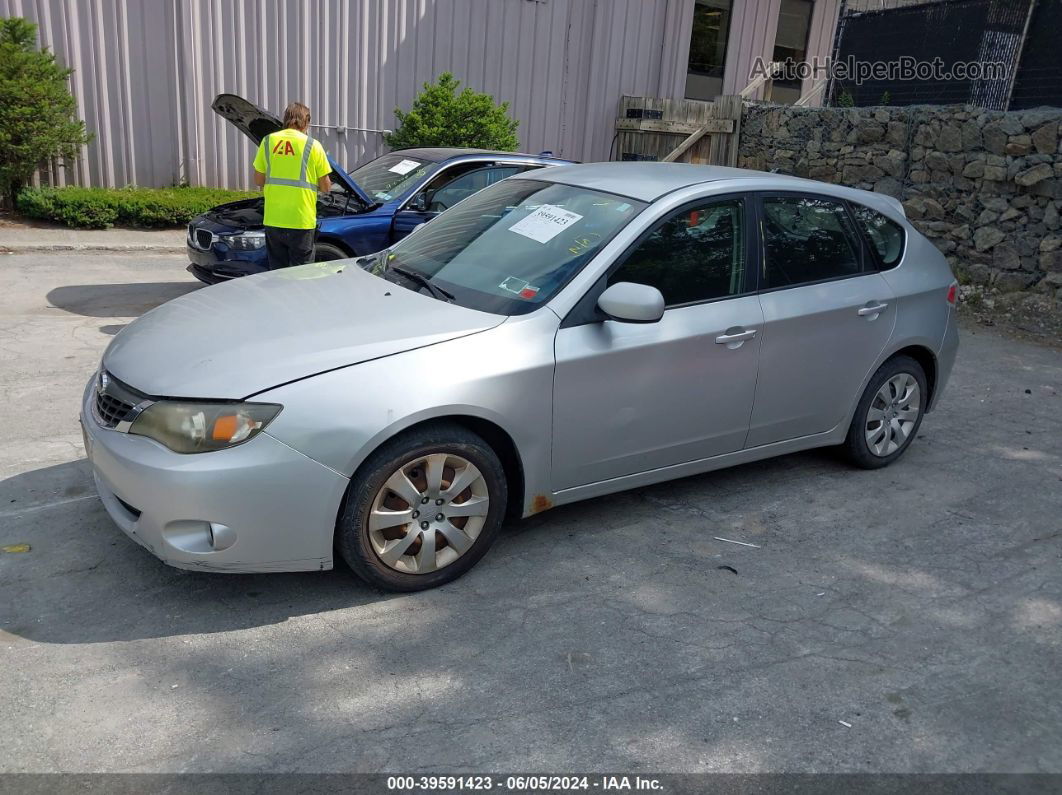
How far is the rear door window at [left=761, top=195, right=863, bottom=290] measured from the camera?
16.2 feet

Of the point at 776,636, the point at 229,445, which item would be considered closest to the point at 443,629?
the point at 229,445

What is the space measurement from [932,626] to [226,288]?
12.2ft

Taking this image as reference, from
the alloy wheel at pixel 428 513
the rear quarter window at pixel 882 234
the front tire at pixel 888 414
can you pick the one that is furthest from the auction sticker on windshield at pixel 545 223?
the front tire at pixel 888 414

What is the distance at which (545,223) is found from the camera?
15.5ft

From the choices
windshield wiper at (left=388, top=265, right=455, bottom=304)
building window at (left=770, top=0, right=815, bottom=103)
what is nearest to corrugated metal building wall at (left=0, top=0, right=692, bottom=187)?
building window at (left=770, top=0, right=815, bottom=103)

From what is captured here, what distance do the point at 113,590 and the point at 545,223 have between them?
2609 millimetres

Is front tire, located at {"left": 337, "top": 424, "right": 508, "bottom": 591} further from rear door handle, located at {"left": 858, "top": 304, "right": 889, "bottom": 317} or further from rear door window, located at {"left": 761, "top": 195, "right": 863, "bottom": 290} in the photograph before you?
rear door handle, located at {"left": 858, "top": 304, "right": 889, "bottom": 317}

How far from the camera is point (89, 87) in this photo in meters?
12.6

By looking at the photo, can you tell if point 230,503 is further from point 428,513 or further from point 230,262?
point 230,262

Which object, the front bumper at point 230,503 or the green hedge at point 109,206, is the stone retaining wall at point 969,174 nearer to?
the green hedge at point 109,206

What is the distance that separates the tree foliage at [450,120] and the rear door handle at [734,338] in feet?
31.8

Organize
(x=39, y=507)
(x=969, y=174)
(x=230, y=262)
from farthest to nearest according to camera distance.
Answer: (x=969, y=174) < (x=230, y=262) < (x=39, y=507)

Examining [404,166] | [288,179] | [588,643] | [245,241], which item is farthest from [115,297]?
[588,643]

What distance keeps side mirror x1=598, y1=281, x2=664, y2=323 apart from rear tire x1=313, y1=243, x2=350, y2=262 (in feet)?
14.2
